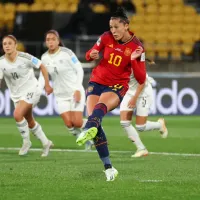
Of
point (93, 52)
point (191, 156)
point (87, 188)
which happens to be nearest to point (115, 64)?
point (93, 52)

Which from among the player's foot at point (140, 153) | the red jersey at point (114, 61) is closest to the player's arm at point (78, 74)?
the player's foot at point (140, 153)

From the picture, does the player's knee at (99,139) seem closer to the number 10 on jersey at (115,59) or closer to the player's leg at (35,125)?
the number 10 on jersey at (115,59)

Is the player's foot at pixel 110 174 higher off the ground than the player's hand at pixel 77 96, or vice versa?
the player's foot at pixel 110 174

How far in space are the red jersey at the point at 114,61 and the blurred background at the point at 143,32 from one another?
1379 centimetres

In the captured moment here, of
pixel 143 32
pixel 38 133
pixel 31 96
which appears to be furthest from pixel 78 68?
pixel 143 32

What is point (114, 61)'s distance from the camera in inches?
431

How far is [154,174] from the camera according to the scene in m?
10.8

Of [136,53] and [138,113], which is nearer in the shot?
[136,53]

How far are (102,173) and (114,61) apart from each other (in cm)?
151

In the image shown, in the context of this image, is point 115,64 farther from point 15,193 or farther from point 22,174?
point 15,193

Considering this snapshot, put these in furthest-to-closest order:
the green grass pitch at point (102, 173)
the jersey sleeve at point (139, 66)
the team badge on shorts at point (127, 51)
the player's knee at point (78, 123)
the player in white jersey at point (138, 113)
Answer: the player's knee at point (78, 123) → the player in white jersey at point (138, 113) → the jersey sleeve at point (139, 66) → the team badge on shorts at point (127, 51) → the green grass pitch at point (102, 173)

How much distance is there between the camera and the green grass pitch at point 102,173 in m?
8.77

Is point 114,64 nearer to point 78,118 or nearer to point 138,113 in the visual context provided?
point 138,113

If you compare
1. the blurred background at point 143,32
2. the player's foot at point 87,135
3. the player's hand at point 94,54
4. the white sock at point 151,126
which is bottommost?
the blurred background at point 143,32
